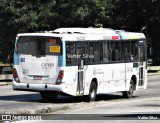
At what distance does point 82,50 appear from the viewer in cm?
2216

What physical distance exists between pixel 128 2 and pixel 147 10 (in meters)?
2.07

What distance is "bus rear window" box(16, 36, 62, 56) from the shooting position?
21.3 m

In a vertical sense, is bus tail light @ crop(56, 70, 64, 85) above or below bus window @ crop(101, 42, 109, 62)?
below

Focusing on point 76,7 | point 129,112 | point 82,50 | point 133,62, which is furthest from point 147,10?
point 129,112

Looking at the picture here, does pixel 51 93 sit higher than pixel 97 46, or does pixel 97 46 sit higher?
pixel 97 46

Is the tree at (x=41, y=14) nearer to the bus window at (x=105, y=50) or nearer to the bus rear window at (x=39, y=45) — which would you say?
the bus window at (x=105, y=50)

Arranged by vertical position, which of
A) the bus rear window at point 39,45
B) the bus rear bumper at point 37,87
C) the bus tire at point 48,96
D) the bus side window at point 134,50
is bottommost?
the bus tire at point 48,96

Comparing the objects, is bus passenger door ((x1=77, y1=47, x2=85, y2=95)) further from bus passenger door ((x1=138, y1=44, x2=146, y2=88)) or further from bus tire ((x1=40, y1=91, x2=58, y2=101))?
bus passenger door ((x1=138, y1=44, x2=146, y2=88))

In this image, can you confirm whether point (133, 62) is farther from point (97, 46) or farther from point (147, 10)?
point (147, 10)

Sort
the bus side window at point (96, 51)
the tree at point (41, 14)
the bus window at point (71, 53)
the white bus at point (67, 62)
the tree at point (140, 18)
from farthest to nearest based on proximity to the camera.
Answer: the tree at point (140, 18) → the tree at point (41, 14) → the bus side window at point (96, 51) → the bus window at point (71, 53) → the white bus at point (67, 62)

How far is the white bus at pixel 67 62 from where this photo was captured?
21250 millimetres

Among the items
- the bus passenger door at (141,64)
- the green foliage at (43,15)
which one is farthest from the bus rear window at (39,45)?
the green foliage at (43,15)

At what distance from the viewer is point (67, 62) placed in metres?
21.3

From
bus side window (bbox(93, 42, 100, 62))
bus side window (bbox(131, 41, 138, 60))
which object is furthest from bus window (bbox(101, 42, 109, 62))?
bus side window (bbox(131, 41, 138, 60))
